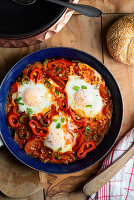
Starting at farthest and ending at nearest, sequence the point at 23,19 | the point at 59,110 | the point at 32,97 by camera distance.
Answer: the point at 59,110
the point at 32,97
the point at 23,19

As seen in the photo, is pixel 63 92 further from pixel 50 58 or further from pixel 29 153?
pixel 29 153

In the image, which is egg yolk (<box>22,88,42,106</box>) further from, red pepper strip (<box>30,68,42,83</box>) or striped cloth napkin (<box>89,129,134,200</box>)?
striped cloth napkin (<box>89,129,134,200</box>)

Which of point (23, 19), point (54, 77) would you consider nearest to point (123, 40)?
point (54, 77)

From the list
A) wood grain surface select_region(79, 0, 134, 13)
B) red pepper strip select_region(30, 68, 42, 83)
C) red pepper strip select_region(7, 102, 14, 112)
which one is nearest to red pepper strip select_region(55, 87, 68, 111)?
red pepper strip select_region(30, 68, 42, 83)

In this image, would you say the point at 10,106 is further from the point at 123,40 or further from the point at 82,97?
the point at 123,40

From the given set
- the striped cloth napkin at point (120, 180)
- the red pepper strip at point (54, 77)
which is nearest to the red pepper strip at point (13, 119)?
the red pepper strip at point (54, 77)

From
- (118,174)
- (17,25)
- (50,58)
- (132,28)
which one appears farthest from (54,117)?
(17,25)

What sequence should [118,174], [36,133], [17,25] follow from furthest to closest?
[118,174]
[36,133]
[17,25]

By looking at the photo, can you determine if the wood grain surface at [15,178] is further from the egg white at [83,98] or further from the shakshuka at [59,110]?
the egg white at [83,98]
